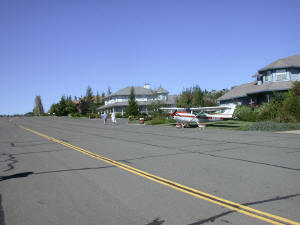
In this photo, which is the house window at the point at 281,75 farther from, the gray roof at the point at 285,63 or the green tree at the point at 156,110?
the green tree at the point at 156,110

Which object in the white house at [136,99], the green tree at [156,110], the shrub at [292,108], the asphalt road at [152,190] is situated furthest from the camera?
the white house at [136,99]

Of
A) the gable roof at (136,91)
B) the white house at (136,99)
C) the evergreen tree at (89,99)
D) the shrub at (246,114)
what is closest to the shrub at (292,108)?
the shrub at (246,114)

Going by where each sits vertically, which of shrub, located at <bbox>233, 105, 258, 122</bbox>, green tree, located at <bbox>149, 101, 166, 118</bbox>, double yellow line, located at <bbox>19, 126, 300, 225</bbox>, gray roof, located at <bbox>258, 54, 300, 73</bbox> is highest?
gray roof, located at <bbox>258, 54, 300, 73</bbox>

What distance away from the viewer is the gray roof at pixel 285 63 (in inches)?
1503

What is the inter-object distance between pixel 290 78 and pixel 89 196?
39.5m

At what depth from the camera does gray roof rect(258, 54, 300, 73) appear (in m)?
38.2

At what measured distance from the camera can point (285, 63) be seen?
38.7 m

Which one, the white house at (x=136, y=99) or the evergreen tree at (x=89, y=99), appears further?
the evergreen tree at (x=89, y=99)

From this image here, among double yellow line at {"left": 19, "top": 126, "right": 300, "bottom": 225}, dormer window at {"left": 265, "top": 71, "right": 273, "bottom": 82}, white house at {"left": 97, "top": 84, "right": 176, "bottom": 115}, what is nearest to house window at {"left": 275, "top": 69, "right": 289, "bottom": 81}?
dormer window at {"left": 265, "top": 71, "right": 273, "bottom": 82}

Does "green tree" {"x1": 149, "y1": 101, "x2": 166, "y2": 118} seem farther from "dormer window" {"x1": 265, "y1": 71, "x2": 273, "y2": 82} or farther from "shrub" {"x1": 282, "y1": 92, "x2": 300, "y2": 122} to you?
"shrub" {"x1": 282, "y1": 92, "x2": 300, "y2": 122}

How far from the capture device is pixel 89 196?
5.58 m

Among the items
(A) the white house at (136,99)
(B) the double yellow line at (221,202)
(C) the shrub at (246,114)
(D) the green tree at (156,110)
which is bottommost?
(B) the double yellow line at (221,202)

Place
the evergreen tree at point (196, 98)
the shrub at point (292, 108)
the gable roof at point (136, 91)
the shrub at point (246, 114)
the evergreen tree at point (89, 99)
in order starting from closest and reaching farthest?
the shrub at point (292, 108) → the shrub at point (246, 114) → the evergreen tree at point (196, 98) → the gable roof at point (136, 91) → the evergreen tree at point (89, 99)

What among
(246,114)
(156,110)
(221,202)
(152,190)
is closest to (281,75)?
(246,114)
